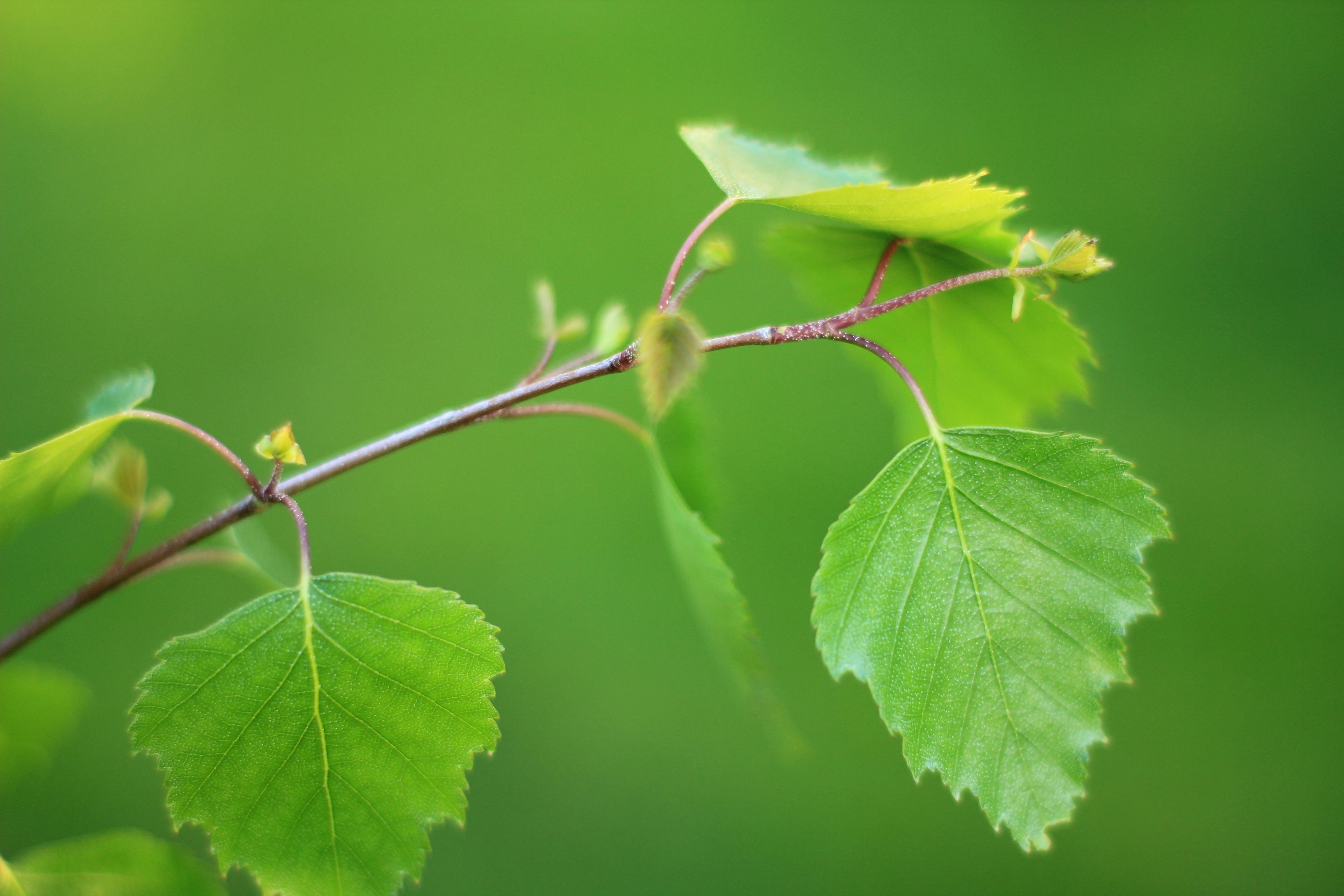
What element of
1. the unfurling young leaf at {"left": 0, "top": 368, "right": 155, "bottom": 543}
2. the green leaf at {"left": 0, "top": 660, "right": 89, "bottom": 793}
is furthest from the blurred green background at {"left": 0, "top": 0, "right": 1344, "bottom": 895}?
the unfurling young leaf at {"left": 0, "top": 368, "right": 155, "bottom": 543}

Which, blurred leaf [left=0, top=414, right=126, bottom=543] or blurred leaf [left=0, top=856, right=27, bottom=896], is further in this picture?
blurred leaf [left=0, top=856, right=27, bottom=896]

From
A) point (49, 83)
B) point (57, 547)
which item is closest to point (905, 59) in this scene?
point (49, 83)

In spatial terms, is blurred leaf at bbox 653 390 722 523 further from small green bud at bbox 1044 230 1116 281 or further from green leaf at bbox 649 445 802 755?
small green bud at bbox 1044 230 1116 281

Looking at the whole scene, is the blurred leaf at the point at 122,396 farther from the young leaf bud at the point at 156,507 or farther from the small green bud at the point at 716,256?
the small green bud at the point at 716,256

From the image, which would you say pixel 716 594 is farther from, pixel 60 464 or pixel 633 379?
pixel 633 379

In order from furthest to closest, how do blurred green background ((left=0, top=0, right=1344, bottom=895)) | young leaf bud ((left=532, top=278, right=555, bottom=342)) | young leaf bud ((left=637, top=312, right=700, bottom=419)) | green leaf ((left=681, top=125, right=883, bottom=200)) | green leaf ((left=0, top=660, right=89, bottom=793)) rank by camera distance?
1. blurred green background ((left=0, top=0, right=1344, bottom=895))
2. green leaf ((left=0, top=660, right=89, bottom=793))
3. young leaf bud ((left=532, top=278, right=555, bottom=342))
4. green leaf ((left=681, top=125, right=883, bottom=200))
5. young leaf bud ((left=637, top=312, right=700, bottom=419))

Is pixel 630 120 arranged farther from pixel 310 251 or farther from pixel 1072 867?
pixel 1072 867

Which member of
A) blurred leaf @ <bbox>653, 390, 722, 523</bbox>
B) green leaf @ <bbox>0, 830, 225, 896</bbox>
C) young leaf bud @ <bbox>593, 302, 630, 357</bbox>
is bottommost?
green leaf @ <bbox>0, 830, 225, 896</bbox>

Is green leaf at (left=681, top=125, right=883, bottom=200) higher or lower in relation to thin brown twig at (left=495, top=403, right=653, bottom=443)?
higher
